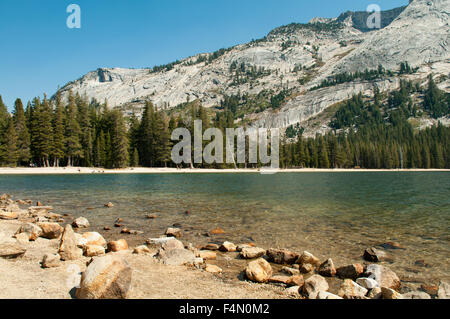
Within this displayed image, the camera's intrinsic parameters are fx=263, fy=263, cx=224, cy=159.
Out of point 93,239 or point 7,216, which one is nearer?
point 93,239

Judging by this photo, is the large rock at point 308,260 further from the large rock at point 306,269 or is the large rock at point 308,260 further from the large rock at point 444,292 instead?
the large rock at point 444,292

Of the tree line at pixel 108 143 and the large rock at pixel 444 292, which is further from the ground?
the tree line at pixel 108 143

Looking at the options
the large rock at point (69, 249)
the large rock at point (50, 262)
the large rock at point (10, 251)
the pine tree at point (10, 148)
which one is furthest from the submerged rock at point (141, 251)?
the pine tree at point (10, 148)

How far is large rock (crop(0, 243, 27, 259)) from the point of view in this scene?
7.23m

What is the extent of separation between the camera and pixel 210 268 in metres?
7.68

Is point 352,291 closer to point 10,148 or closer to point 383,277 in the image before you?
point 383,277

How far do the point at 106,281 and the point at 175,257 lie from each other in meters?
3.22

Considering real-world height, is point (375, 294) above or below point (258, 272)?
below

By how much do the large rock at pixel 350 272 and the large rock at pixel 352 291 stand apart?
4.42ft

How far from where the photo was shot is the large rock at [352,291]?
577 centimetres

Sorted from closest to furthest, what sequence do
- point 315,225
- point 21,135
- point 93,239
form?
point 93,239
point 315,225
point 21,135

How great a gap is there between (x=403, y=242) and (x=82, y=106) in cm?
9384

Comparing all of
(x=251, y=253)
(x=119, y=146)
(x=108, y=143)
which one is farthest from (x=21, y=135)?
(x=251, y=253)

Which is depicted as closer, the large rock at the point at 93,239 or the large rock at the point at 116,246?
the large rock at the point at 116,246
